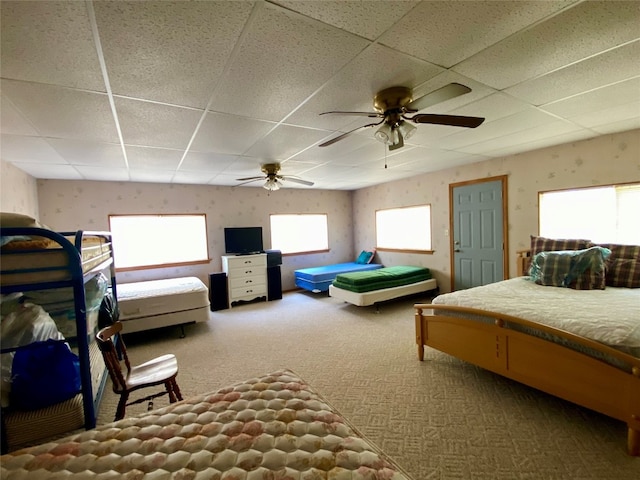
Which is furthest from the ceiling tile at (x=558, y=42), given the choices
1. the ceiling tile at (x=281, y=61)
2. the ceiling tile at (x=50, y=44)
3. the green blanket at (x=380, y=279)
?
the green blanket at (x=380, y=279)

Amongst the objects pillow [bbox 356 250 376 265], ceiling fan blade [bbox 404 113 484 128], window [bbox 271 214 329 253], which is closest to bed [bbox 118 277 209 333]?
window [bbox 271 214 329 253]

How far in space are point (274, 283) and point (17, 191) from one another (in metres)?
3.85

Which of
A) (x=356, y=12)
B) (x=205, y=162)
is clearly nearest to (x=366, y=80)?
(x=356, y=12)

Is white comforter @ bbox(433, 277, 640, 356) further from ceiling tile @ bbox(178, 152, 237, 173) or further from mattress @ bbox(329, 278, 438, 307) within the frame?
ceiling tile @ bbox(178, 152, 237, 173)

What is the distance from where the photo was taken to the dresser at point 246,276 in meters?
5.17

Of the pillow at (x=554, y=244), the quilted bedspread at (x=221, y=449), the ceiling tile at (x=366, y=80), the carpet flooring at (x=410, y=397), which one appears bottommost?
the carpet flooring at (x=410, y=397)

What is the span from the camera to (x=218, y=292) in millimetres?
5070

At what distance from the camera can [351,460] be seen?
95cm

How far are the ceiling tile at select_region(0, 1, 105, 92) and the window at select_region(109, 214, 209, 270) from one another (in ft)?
12.1

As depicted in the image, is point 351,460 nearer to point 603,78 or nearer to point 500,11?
point 500,11

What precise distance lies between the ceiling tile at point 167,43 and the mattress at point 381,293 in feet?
11.4

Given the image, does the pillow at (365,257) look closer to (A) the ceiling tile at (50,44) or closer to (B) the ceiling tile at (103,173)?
(B) the ceiling tile at (103,173)

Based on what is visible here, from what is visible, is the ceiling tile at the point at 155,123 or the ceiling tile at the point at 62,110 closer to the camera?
the ceiling tile at the point at 62,110

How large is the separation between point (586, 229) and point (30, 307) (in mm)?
5743
